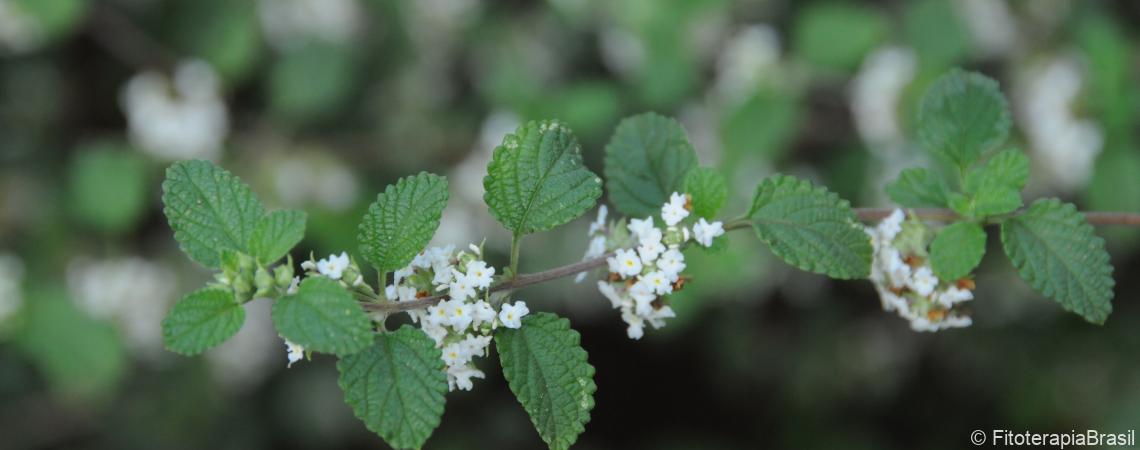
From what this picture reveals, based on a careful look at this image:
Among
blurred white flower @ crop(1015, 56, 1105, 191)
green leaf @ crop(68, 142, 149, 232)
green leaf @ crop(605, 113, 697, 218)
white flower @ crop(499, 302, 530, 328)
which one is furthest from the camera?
green leaf @ crop(68, 142, 149, 232)

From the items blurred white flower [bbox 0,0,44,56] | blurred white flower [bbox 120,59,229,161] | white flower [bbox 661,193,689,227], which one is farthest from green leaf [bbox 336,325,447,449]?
blurred white flower [bbox 0,0,44,56]

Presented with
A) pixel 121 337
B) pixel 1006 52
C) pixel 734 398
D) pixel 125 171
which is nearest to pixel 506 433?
pixel 734 398

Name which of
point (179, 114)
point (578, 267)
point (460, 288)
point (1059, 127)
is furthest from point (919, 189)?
point (179, 114)

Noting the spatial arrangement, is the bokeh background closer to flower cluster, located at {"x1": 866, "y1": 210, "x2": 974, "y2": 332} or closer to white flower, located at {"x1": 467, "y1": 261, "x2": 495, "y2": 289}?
flower cluster, located at {"x1": 866, "y1": 210, "x2": 974, "y2": 332}

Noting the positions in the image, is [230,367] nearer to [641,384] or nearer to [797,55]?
[641,384]

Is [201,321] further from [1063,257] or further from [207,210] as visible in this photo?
[1063,257]
